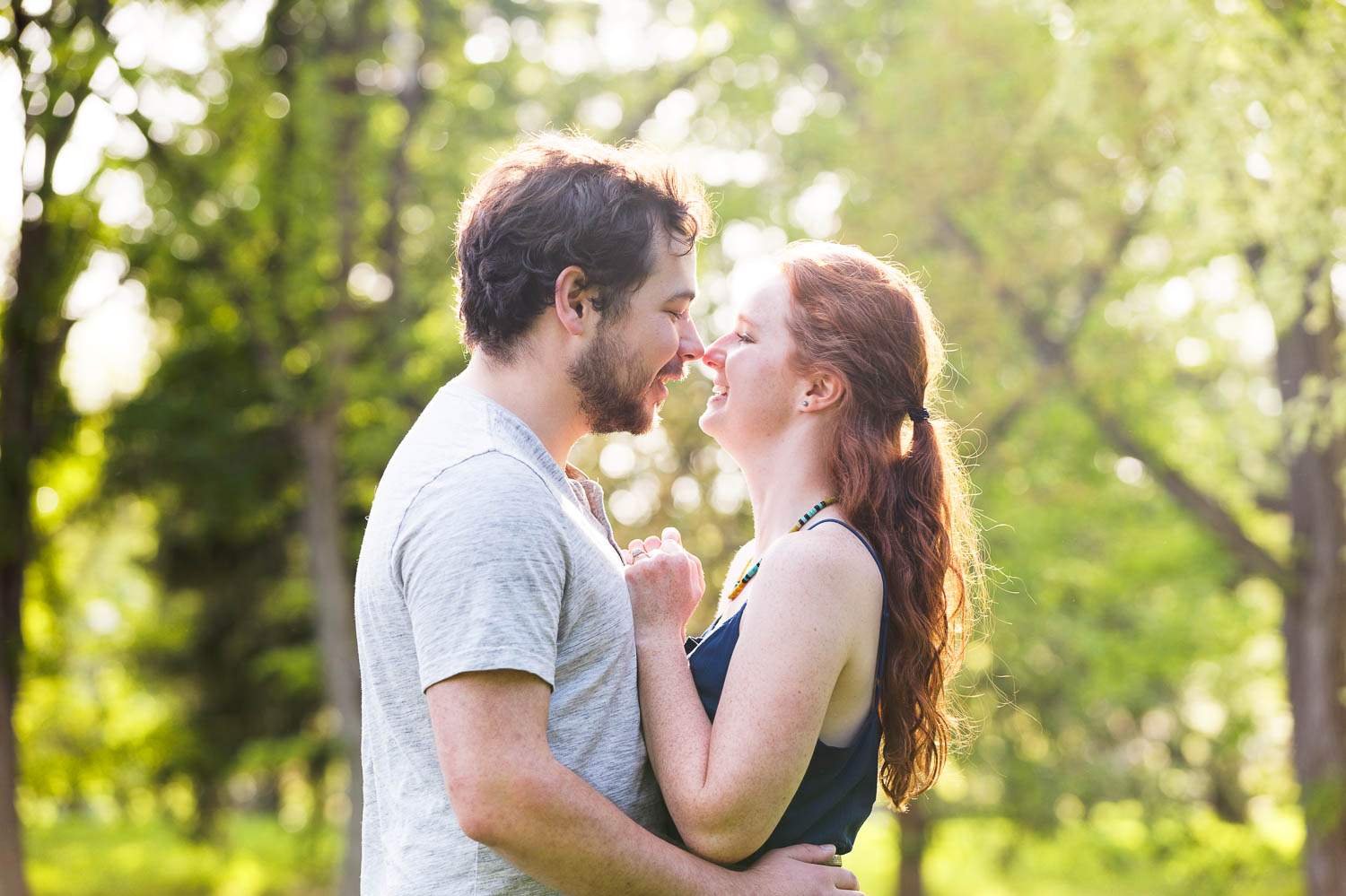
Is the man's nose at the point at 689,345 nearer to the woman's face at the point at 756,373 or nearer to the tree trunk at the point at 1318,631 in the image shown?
the woman's face at the point at 756,373

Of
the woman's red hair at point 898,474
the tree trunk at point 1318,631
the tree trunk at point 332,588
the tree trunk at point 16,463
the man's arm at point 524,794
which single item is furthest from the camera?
the tree trunk at point 332,588

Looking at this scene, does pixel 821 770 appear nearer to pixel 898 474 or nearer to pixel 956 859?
pixel 898 474

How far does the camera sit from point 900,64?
11820 millimetres

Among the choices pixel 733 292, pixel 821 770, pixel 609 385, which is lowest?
pixel 733 292

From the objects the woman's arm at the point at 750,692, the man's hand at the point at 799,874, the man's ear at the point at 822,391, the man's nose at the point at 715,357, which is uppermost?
the man's nose at the point at 715,357

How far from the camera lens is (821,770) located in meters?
2.36

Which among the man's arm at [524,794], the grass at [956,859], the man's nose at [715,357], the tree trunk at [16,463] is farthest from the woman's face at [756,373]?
the grass at [956,859]

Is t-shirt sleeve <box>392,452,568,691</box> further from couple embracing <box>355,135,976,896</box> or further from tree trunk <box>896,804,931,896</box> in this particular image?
tree trunk <box>896,804,931,896</box>

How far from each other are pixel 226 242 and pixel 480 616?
406 inches

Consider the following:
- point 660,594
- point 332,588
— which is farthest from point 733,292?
point 660,594

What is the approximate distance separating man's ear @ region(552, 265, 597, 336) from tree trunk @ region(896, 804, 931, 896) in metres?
10.9

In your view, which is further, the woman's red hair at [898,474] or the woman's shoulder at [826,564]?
the woman's red hair at [898,474]

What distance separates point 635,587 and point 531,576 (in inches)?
13.3

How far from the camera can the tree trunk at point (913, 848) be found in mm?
Answer: 12891
